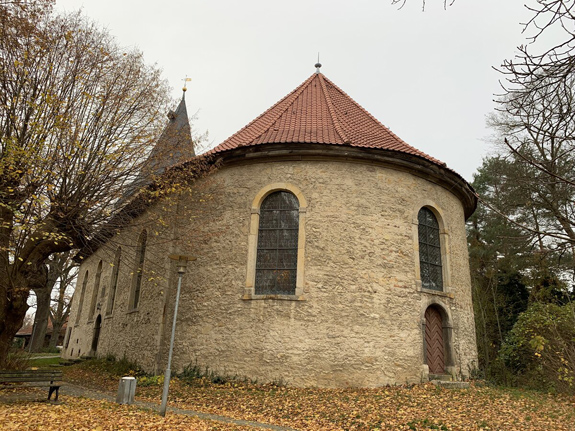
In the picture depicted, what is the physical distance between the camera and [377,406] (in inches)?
318

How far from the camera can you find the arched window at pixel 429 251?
1171cm

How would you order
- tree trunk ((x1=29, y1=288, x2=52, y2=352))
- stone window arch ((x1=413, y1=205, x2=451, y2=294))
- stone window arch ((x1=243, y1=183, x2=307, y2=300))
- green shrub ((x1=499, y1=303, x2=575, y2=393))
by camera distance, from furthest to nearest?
tree trunk ((x1=29, y1=288, x2=52, y2=352))
stone window arch ((x1=413, y1=205, x2=451, y2=294))
green shrub ((x1=499, y1=303, x2=575, y2=393))
stone window arch ((x1=243, y1=183, x2=307, y2=300))

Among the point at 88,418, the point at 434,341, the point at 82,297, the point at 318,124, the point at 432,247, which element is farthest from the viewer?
the point at 82,297

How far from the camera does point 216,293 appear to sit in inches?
428

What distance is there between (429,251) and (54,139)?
9507 millimetres

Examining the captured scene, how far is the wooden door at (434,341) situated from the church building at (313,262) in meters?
0.04

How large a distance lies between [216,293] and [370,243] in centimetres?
399

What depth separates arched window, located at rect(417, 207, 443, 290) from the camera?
11711 mm

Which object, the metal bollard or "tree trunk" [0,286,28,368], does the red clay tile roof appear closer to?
"tree trunk" [0,286,28,368]

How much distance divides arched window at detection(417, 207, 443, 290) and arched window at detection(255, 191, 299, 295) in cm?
348

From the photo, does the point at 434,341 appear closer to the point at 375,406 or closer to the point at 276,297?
the point at 375,406

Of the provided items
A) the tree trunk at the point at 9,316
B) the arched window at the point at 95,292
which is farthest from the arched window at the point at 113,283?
the tree trunk at the point at 9,316

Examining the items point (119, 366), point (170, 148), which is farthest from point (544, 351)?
point (119, 366)

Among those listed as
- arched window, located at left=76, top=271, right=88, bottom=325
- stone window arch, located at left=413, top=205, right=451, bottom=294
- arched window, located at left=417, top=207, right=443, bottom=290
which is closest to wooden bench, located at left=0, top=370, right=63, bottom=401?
stone window arch, located at left=413, top=205, right=451, bottom=294
